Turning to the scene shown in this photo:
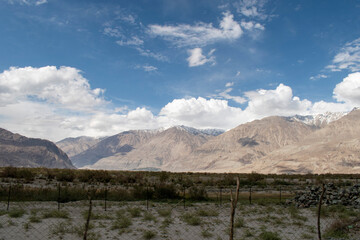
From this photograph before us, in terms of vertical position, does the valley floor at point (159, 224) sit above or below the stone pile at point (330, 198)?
below

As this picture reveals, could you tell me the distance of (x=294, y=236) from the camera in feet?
49.0

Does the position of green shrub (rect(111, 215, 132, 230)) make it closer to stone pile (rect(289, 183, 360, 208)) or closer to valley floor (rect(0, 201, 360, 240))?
valley floor (rect(0, 201, 360, 240))

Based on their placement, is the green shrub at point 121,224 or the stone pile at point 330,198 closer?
the green shrub at point 121,224

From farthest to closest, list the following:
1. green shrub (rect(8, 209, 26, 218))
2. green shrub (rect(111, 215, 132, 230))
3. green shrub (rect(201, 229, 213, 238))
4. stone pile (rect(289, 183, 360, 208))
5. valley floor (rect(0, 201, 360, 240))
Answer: stone pile (rect(289, 183, 360, 208))
green shrub (rect(8, 209, 26, 218))
green shrub (rect(111, 215, 132, 230))
green shrub (rect(201, 229, 213, 238))
valley floor (rect(0, 201, 360, 240))

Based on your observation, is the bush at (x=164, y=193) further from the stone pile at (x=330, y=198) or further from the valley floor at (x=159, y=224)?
the stone pile at (x=330, y=198)

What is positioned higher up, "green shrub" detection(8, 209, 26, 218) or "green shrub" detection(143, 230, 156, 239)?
"green shrub" detection(8, 209, 26, 218)

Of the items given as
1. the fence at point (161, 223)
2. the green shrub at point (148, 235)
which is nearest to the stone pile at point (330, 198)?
the fence at point (161, 223)

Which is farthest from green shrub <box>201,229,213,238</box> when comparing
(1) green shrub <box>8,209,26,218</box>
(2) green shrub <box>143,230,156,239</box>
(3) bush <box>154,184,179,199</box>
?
(3) bush <box>154,184,179,199</box>

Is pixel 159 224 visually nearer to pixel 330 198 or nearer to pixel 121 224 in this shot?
pixel 121 224

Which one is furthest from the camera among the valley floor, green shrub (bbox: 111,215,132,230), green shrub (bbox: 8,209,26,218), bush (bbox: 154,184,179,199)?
bush (bbox: 154,184,179,199)

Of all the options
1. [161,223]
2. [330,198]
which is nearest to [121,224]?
[161,223]

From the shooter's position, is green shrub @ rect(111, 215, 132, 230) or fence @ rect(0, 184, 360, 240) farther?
green shrub @ rect(111, 215, 132, 230)

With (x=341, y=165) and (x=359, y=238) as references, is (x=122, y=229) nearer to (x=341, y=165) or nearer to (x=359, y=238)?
(x=359, y=238)

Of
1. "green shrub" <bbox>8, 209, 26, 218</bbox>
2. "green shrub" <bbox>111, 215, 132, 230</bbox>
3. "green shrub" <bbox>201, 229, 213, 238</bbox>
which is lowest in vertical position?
"green shrub" <bbox>201, 229, 213, 238</bbox>
